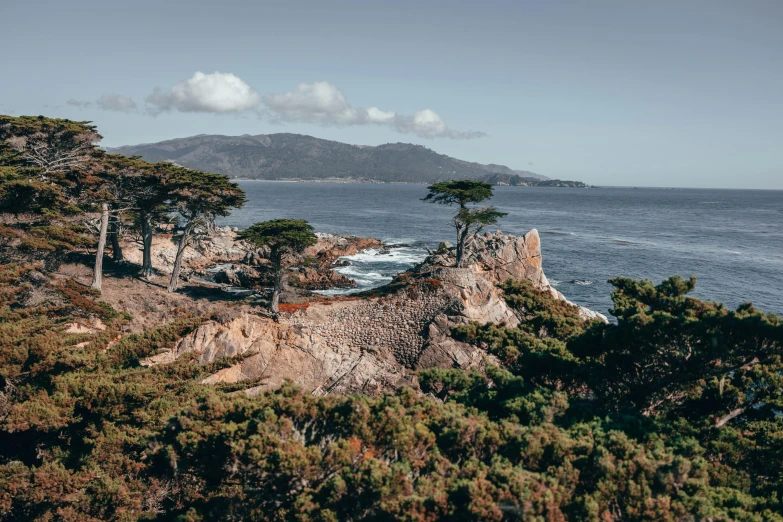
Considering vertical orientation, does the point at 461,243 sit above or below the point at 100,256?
above

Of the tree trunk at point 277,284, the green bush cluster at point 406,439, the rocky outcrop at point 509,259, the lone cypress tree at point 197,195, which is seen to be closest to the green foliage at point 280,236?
the tree trunk at point 277,284

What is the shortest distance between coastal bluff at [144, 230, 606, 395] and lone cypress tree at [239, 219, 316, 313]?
2.58 meters

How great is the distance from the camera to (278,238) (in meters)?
26.8

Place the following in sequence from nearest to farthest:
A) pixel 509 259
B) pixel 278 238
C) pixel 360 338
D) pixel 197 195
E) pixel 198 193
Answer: pixel 360 338, pixel 278 238, pixel 198 193, pixel 197 195, pixel 509 259

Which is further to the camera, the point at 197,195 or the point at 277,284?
the point at 197,195

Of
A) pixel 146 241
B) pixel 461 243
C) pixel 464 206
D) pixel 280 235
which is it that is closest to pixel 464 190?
pixel 464 206

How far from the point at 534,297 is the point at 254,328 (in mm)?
13545

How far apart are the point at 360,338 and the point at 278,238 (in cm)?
736

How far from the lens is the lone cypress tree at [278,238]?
26562 millimetres

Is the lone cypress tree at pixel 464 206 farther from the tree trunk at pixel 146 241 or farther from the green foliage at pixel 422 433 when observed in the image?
the tree trunk at pixel 146 241

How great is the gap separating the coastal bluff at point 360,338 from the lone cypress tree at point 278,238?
258 centimetres

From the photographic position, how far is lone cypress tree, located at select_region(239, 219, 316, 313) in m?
26.6

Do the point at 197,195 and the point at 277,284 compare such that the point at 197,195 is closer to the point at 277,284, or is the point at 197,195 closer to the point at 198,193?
the point at 198,193

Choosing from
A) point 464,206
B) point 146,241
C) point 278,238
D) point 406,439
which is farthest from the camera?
point 464,206
